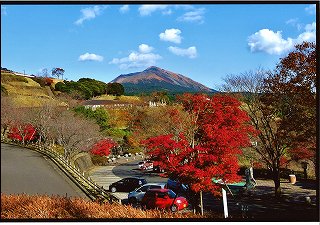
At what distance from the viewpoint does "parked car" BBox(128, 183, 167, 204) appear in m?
5.29

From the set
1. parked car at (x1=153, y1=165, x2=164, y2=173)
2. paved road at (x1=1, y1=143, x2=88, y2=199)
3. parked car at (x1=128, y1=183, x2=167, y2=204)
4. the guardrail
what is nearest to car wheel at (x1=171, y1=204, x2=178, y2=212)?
parked car at (x1=128, y1=183, x2=167, y2=204)

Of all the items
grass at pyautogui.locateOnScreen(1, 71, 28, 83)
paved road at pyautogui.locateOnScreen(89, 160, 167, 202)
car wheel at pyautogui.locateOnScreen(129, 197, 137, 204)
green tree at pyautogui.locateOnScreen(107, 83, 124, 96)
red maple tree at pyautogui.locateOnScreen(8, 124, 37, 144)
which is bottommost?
car wheel at pyautogui.locateOnScreen(129, 197, 137, 204)

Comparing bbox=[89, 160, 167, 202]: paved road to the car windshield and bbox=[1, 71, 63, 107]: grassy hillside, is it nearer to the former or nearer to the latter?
the car windshield

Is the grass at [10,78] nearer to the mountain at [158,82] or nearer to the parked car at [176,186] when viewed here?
the mountain at [158,82]

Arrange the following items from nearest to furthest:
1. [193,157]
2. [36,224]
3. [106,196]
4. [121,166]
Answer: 1. [36,224]
2. [193,157]
3. [106,196]
4. [121,166]

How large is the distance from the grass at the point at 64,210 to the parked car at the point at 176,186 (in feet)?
1.25

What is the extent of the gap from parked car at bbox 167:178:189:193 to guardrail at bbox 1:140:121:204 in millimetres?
822

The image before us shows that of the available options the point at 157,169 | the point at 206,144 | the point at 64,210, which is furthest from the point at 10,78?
the point at 206,144

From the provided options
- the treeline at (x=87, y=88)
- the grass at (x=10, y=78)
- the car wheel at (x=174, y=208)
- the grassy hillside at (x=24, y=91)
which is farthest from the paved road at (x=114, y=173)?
the grass at (x=10, y=78)

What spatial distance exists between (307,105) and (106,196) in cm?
314

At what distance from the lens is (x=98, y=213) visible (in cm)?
475

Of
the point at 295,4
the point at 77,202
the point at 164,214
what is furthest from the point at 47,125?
the point at 295,4

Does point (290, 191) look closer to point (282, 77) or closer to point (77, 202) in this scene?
point (282, 77)

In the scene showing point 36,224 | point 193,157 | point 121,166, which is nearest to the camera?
point 36,224
